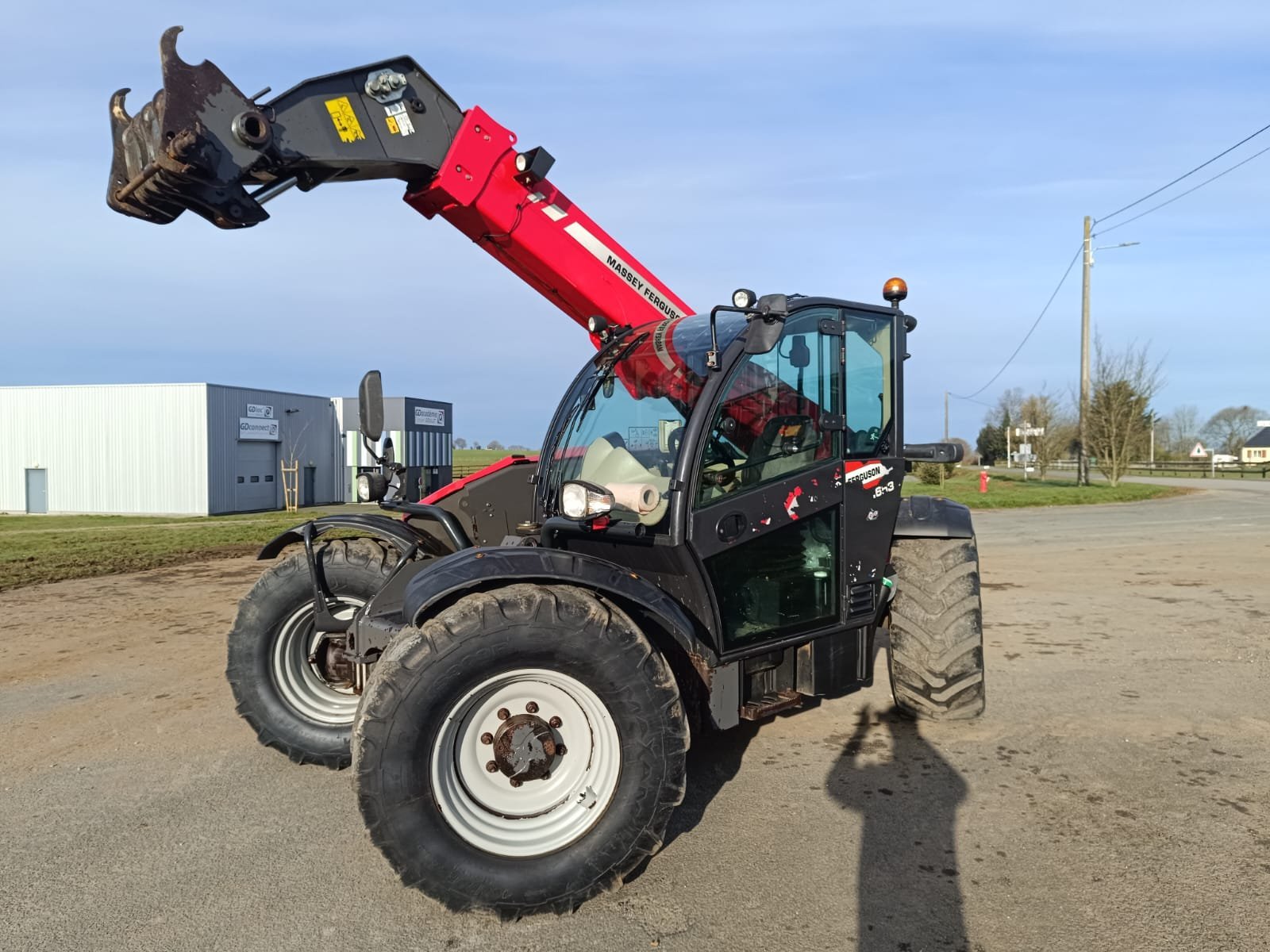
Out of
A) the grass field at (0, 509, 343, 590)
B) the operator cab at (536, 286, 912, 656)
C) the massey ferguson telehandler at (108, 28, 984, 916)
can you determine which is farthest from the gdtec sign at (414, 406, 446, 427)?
the operator cab at (536, 286, 912, 656)

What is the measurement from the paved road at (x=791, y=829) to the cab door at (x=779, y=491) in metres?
0.89

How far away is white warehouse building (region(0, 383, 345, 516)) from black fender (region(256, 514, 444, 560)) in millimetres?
25938

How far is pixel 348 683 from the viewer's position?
4.84 meters

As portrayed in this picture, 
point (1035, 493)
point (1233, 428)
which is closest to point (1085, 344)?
point (1035, 493)

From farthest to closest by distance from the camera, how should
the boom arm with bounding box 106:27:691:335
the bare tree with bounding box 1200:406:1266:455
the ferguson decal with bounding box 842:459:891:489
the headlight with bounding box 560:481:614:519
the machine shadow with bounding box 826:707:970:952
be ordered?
the bare tree with bounding box 1200:406:1266:455 < the ferguson decal with bounding box 842:459:891:489 < the boom arm with bounding box 106:27:691:335 < the headlight with bounding box 560:481:614:519 < the machine shadow with bounding box 826:707:970:952

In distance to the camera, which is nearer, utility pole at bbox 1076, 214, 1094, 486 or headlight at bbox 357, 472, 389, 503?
headlight at bbox 357, 472, 389, 503

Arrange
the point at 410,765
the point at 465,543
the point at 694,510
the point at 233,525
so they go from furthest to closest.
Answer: the point at 233,525, the point at 465,543, the point at 694,510, the point at 410,765

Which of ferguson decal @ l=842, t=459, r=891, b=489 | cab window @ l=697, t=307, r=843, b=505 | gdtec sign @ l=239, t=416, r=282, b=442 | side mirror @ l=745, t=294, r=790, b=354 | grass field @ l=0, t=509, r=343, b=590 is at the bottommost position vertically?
grass field @ l=0, t=509, r=343, b=590

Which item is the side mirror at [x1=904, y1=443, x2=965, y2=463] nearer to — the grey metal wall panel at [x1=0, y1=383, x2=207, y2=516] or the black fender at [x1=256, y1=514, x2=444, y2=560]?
the black fender at [x1=256, y1=514, x2=444, y2=560]

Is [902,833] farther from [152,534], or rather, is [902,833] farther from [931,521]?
[152,534]

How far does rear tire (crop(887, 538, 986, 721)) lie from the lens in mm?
5066

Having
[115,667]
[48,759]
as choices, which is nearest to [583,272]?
[48,759]

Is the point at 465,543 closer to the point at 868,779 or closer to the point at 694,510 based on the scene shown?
the point at 694,510

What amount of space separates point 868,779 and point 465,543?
7.73ft
